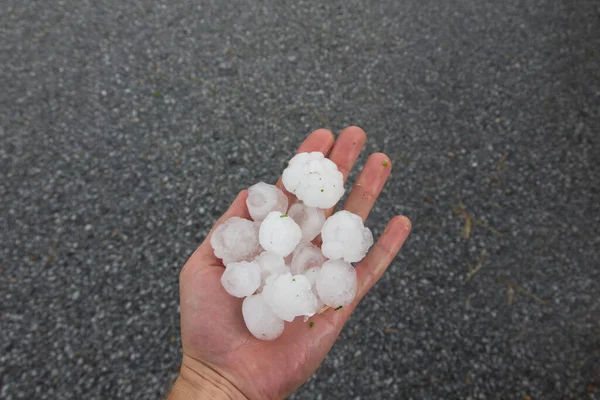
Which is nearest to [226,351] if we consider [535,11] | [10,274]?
[10,274]

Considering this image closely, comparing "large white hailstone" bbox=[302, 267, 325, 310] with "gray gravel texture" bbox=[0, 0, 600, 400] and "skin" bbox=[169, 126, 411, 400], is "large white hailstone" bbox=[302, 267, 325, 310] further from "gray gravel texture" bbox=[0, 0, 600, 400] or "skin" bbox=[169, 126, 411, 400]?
"gray gravel texture" bbox=[0, 0, 600, 400]

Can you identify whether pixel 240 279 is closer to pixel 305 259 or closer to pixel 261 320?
pixel 261 320

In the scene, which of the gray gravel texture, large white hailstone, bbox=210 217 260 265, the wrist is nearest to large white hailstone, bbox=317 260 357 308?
large white hailstone, bbox=210 217 260 265

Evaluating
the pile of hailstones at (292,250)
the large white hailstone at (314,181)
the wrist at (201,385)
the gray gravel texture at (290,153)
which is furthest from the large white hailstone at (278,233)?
the gray gravel texture at (290,153)

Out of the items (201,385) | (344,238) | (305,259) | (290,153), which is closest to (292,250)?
(305,259)

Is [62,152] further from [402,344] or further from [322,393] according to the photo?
[402,344]

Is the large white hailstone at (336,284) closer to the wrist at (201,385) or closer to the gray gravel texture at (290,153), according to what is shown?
the wrist at (201,385)

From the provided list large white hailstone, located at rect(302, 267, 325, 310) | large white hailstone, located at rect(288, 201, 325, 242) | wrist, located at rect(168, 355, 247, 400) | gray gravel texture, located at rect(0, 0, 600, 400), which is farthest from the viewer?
gray gravel texture, located at rect(0, 0, 600, 400)
